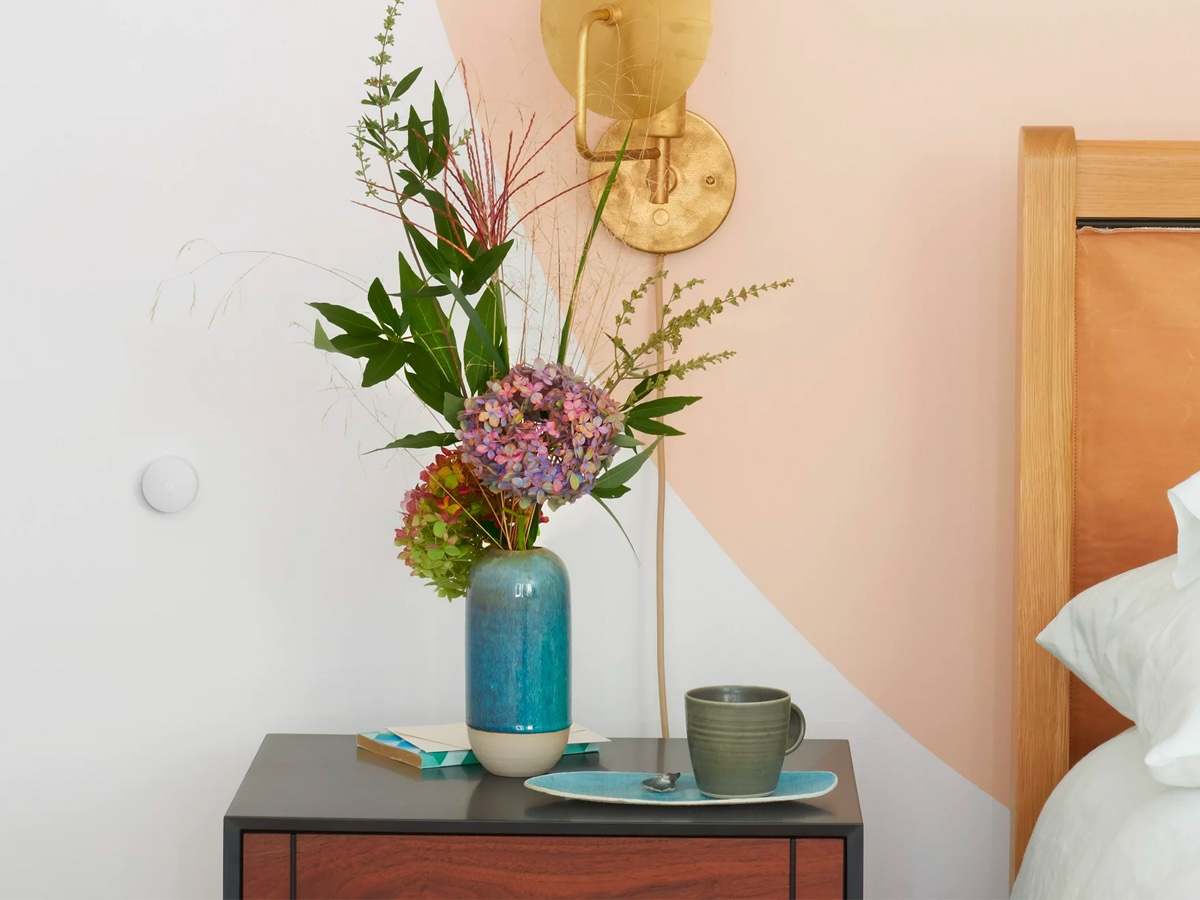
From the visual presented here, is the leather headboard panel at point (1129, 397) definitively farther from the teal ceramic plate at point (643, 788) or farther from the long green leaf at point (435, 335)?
the long green leaf at point (435, 335)

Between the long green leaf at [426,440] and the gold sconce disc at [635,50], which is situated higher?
the gold sconce disc at [635,50]

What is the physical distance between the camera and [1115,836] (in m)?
1.01

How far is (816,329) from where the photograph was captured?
1447 millimetres

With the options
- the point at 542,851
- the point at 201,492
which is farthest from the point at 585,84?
the point at 542,851

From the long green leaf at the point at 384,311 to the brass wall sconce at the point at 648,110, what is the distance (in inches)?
12.6

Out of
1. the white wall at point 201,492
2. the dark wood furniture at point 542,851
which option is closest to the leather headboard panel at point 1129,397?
the white wall at point 201,492

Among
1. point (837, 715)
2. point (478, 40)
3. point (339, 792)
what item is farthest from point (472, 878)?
point (478, 40)

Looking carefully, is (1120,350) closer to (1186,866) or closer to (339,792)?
(1186,866)

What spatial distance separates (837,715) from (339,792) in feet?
Answer: 2.08

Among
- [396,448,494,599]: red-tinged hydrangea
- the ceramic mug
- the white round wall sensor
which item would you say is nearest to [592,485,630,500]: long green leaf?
[396,448,494,599]: red-tinged hydrangea

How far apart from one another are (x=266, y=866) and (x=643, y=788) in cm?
35

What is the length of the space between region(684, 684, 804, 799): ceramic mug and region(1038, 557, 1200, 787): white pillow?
1.01 ft

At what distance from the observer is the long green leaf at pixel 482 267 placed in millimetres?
1075

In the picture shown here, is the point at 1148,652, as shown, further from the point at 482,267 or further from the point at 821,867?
the point at 482,267
